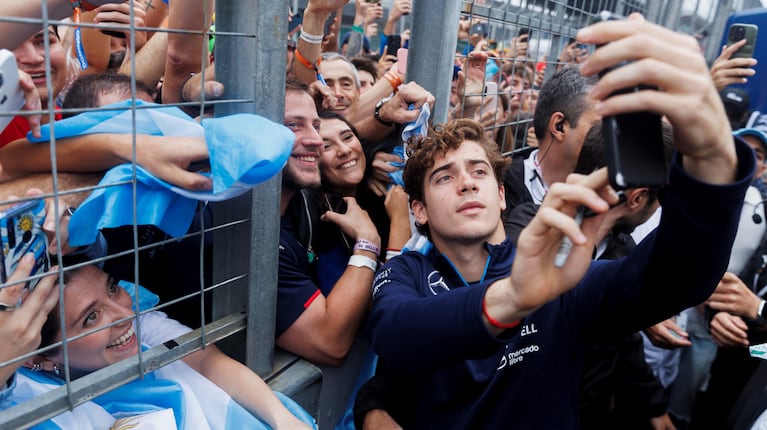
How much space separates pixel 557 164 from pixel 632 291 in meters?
1.41

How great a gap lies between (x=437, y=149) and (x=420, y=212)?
8.6 inches

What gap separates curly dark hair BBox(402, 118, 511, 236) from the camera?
72.9 inches

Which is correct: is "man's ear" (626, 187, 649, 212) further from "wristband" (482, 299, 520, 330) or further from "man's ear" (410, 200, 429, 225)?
"wristband" (482, 299, 520, 330)

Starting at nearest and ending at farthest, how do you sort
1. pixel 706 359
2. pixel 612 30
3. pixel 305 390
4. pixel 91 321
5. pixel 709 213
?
pixel 612 30 < pixel 709 213 < pixel 91 321 < pixel 305 390 < pixel 706 359

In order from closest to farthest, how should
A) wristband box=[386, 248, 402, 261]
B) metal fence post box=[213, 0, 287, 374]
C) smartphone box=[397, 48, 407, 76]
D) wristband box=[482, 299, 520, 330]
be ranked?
wristband box=[482, 299, 520, 330], metal fence post box=[213, 0, 287, 374], wristband box=[386, 248, 402, 261], smartphone box=[397, 48, 407, 76]

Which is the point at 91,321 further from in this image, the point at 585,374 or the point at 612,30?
the point at 585,374

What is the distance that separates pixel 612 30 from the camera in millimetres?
823

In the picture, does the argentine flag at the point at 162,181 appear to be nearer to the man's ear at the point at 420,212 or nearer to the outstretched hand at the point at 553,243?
the outstretched hand at the point at 553,243

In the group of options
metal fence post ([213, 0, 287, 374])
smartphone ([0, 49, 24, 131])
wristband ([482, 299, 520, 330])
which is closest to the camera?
smartphone ([0, 49, 24, 131])

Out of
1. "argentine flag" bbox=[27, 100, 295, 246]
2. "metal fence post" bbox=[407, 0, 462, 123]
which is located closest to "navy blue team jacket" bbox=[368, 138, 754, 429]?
"argentine flag" bbox=[27, 100, 295, 246]

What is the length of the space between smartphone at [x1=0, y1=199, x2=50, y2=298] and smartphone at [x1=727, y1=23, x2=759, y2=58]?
10.6ft

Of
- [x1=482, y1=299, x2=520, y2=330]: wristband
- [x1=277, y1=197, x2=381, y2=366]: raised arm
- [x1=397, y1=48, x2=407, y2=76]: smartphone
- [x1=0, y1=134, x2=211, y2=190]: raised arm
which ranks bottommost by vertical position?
[x1=277, y1=197, x2=381, y2=366]: raised arm

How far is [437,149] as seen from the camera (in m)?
1.85

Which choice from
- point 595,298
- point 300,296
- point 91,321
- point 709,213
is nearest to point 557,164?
point 595,298
